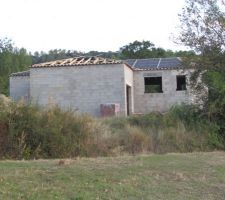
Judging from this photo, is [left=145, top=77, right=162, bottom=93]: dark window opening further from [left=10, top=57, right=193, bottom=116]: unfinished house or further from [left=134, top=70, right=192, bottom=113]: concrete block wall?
[left=10, top=57, right=193, bottom=116]: unfinished house

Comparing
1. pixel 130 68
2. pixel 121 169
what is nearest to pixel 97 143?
pixel 121 169

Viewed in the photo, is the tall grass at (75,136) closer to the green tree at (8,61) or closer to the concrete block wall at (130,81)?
the concrete block wall at (130,81)

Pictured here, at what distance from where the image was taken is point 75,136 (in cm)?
1720

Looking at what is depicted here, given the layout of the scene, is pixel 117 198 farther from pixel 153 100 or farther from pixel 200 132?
pixel 153 100

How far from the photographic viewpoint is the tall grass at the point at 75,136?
53.1ft

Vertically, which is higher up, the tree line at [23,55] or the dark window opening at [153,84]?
the tree line at [23,55]

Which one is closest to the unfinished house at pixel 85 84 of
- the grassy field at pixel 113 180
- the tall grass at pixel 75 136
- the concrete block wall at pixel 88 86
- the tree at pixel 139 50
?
the concrete block wall at pixel 88 86

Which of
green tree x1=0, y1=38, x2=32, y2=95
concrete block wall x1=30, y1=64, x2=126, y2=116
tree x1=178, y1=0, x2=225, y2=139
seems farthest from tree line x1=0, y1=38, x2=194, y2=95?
tree x1=178, y1=0, x2=225, y2=139

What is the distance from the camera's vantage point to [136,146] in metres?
19.3

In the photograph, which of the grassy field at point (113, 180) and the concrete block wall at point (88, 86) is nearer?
the grassy field at point (113, 180)

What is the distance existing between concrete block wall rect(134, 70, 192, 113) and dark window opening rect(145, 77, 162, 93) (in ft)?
3.45

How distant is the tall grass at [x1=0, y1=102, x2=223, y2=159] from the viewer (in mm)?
16188

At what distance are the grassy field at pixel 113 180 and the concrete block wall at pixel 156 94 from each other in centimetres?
3002

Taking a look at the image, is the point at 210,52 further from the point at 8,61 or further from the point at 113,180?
the point at 8,61
